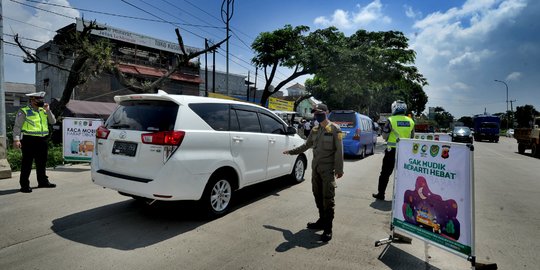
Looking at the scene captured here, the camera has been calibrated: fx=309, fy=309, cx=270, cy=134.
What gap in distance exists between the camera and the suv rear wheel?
4.54 meters

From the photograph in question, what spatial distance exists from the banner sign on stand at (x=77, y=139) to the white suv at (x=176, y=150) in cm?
518

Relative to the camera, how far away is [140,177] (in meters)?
4.16

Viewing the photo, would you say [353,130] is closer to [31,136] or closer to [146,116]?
[146,116]

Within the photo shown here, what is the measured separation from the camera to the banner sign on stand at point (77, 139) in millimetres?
9016

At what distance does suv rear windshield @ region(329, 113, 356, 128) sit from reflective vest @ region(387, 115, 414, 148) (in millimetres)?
6264

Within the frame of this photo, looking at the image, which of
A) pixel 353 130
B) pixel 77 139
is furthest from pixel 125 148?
pixel 353 130

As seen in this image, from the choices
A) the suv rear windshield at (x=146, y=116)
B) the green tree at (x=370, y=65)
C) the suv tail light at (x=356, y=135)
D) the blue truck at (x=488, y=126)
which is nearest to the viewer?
the suv rear windshield at (x=146, y=116)

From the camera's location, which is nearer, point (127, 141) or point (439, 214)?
point (439, 214)

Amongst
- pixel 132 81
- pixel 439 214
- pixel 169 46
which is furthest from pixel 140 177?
pixel 169 46

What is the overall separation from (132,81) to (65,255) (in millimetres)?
12099

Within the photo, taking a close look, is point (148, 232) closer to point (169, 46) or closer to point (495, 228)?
point (495, 228)

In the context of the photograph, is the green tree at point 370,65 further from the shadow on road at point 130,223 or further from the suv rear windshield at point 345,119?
the shadow on road at point 130,223

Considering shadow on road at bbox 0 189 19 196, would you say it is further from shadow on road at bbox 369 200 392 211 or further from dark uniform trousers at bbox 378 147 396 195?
dark uniform trousers at bbox 378 147 396 195

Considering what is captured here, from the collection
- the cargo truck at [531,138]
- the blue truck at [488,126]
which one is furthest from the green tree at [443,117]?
the cargo truck at [531,138]
